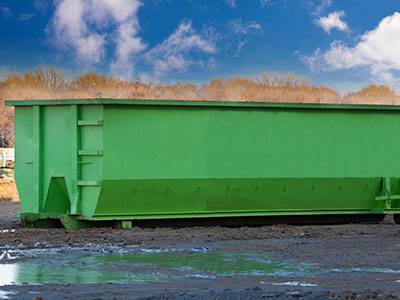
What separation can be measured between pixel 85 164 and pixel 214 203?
2480 millimetres

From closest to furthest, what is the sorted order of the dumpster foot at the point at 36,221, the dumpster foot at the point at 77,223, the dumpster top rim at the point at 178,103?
1. the dumpster top rim at the point at 178,103
2. the dumpster foot at the point at 77,223
3. the dumpster foot at the point at 36,221

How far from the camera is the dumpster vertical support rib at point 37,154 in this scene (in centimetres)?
1214

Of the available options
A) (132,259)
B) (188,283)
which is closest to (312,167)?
(132,259)

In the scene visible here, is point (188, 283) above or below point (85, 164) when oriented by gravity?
below

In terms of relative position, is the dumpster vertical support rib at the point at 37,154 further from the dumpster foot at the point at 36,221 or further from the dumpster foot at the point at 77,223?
the dumpster foot at the point at 77,223

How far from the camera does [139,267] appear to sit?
8328 millimetres

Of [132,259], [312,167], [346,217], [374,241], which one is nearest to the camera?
[132,259]

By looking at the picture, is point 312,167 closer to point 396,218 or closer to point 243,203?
point 243,203

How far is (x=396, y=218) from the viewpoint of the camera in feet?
46.1

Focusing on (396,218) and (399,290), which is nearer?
(399,290)

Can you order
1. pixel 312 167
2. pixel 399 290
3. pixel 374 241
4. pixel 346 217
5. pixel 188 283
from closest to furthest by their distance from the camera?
pixel 399 290
pixel 188 283
pixel 374 241
pixel 312 167
pixel 346 217

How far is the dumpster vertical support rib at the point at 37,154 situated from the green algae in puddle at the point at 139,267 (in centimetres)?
298

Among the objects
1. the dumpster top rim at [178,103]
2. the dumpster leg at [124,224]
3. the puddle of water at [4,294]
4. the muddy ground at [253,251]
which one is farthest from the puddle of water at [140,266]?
the dumpster top rim at [178,103]

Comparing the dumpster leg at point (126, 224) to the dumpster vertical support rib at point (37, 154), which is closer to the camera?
the dumpster leg at point (126, 224)
